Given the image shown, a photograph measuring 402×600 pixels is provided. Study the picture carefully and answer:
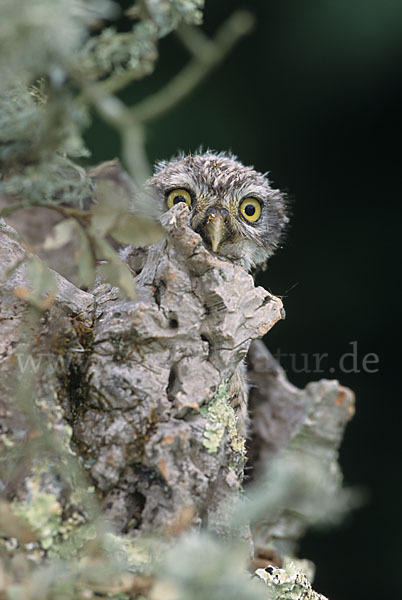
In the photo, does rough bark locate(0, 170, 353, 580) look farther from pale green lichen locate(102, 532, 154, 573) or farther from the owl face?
the owl face

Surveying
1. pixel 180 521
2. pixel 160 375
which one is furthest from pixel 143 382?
pixel 180 521

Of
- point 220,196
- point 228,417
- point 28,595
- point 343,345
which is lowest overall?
point 28,595

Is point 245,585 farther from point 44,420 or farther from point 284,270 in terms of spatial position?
point 284,270

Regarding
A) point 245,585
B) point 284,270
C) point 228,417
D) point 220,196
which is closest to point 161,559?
point 245,585

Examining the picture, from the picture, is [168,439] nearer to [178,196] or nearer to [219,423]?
[219,423]

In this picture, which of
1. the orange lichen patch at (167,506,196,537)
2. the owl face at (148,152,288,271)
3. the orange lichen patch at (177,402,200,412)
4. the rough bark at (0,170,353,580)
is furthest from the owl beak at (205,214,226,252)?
the orange lichen patch at (167,506,196,537)

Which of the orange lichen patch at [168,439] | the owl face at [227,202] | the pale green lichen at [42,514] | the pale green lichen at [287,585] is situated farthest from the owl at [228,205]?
the pale green lichen at [42,514]

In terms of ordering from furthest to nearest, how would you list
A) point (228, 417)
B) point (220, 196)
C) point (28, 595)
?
1. point (220, 196)
2. point (228, 417)
3. point (28, 595)
